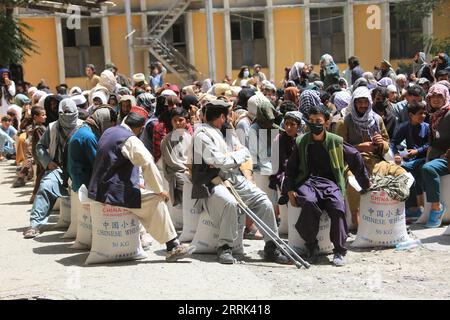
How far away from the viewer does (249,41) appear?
31.8m

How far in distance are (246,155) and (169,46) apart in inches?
903

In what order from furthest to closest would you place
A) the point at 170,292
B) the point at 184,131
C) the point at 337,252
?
1. the point at 184,131
2. the point at 337,252
3. the point at 170,292

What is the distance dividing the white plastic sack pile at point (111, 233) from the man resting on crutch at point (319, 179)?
1677mm

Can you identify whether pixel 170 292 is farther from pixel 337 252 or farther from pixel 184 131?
pixel 184 131

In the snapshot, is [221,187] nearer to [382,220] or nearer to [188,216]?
[188,216]

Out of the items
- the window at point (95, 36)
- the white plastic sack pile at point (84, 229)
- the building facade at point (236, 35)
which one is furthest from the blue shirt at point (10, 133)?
the window at point (95, 36)

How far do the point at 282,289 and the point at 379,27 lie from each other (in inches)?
1026

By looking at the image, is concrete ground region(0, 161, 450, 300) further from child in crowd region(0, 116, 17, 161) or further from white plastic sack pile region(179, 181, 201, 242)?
child in crowd region(0, 116, 17, 161)

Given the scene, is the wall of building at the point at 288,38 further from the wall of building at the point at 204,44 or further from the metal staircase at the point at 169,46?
the metal staircase at the point at 169,46

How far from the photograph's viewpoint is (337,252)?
7926 mm

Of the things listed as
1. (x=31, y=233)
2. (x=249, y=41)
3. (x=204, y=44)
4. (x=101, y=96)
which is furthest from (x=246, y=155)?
(x=249, y=41)

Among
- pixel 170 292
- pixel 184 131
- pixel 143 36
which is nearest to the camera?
pixel 170 292

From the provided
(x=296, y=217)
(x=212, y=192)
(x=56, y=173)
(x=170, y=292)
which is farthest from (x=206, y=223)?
(x=56, y=173)

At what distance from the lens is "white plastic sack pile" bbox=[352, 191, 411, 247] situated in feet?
27.6
